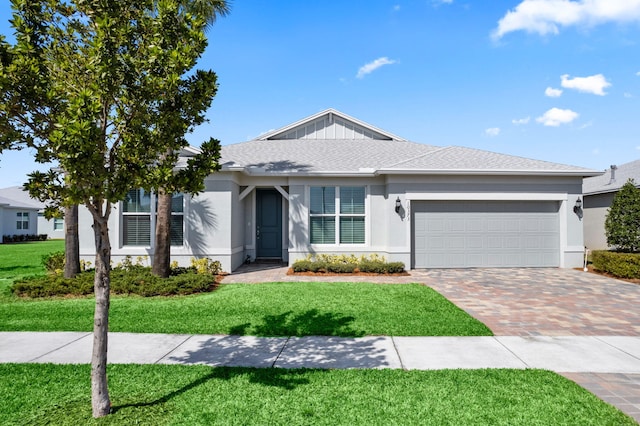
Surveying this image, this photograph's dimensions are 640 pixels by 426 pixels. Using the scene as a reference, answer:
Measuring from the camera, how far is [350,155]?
14.7m

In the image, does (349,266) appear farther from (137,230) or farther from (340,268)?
(137,230)

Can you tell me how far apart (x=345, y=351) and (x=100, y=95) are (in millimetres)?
4334

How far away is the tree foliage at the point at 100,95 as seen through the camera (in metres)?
2.85

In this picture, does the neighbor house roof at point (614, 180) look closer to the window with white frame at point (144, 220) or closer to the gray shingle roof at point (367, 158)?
the gray shingle roof at point (367, 158)

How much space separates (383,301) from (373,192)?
5.59m

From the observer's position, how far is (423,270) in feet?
40.1

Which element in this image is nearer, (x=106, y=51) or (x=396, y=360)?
(x=106, y=51)

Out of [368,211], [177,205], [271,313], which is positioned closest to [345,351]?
[271,313]

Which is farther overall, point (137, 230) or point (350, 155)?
point (350, 155)

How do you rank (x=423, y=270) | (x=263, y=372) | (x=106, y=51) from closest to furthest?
(x=106, y=51)
(x=263, y=372)
(x=423, y=270)

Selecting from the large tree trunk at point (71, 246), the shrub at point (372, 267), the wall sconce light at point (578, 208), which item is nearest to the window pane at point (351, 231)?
Result: the shrub at point (372, 267)

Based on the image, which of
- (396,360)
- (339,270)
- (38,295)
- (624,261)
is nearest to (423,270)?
(339,270)

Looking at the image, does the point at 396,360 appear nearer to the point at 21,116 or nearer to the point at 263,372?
the point at 263,372

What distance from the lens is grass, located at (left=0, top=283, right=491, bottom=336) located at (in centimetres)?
612
